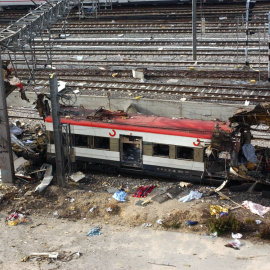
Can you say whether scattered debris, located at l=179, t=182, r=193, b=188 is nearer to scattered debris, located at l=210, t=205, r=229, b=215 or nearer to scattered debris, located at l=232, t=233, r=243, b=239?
scattered debris, located at l=210, t=205, r=229, b=215

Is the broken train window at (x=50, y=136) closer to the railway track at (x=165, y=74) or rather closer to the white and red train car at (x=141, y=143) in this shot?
the white and red train car at (x=141, y=143)

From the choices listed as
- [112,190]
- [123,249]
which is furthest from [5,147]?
[123,249]

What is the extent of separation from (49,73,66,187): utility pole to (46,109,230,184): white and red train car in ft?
1.70

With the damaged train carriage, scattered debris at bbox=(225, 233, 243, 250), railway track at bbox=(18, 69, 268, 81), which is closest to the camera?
scattered debris at bbox=(225, 233, 243, 250)

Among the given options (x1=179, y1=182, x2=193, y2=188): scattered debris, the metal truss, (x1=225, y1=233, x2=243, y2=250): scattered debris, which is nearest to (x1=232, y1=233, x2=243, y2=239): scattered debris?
(x1=225, y1=233, x2=243, y2=250): scattered debris

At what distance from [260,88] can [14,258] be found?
14.5 m

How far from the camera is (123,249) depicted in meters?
13.3

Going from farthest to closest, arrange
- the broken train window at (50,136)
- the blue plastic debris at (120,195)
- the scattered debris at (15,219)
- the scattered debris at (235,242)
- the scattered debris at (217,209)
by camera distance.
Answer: the broken train window at (50,136), the blue plastic debris at (120,195), the scattered debris at (15,219), the scattered debris at (217,209), the scattered debris at (235,242)

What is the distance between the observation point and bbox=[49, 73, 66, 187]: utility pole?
1591cm

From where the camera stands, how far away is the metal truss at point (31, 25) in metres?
16.8

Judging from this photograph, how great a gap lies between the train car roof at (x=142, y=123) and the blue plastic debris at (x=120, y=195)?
2.07 m

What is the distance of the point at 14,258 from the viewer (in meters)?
13.1

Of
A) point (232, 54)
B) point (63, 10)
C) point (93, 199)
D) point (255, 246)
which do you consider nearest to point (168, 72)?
point (232, 54)

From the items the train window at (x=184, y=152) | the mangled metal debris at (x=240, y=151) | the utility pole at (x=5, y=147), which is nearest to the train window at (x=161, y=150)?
the train window at (x=184, y=152)
